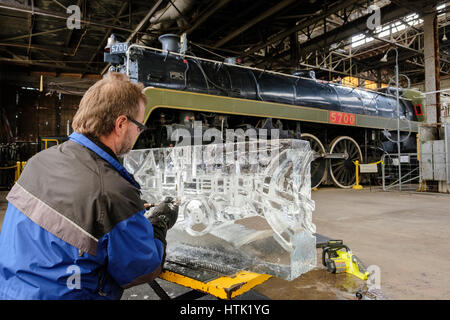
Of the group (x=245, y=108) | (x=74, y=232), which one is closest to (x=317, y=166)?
(x=245, y=108)

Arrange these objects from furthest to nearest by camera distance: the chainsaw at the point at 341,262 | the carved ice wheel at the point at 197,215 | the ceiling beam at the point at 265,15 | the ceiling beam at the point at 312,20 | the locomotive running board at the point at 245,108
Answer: the ceiling beam at the point at 312,20, the ceiling beam at the point at 265,15, the locomotive running board at the point at 245,108, the carved ice wheel at the point at 197,215, the chainsaw at the point at 341,262

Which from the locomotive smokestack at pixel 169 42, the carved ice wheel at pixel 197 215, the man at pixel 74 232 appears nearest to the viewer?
the man at pixel 74 232

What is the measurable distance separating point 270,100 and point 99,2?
17.1 ft

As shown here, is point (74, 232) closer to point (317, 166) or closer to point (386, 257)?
point (386, 257)

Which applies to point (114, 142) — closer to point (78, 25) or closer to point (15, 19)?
point (78, 25)

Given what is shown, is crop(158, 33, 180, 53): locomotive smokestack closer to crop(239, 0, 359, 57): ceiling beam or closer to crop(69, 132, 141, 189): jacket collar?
crop(69, 132, 141, 189): jacket collar

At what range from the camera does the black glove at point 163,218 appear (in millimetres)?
1167

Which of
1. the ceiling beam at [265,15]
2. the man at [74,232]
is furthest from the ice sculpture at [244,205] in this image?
the ceiling beam at [265,15]

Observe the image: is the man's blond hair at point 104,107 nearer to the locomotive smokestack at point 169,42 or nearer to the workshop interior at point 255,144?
the workshop interior at point 255,144

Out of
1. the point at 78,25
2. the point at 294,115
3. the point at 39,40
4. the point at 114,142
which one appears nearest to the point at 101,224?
the point at 114,142

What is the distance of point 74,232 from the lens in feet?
2.54

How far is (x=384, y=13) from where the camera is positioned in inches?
328

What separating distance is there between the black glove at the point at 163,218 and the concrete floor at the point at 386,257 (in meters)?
0.65

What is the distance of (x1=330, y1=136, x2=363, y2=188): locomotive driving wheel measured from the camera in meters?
7.66
